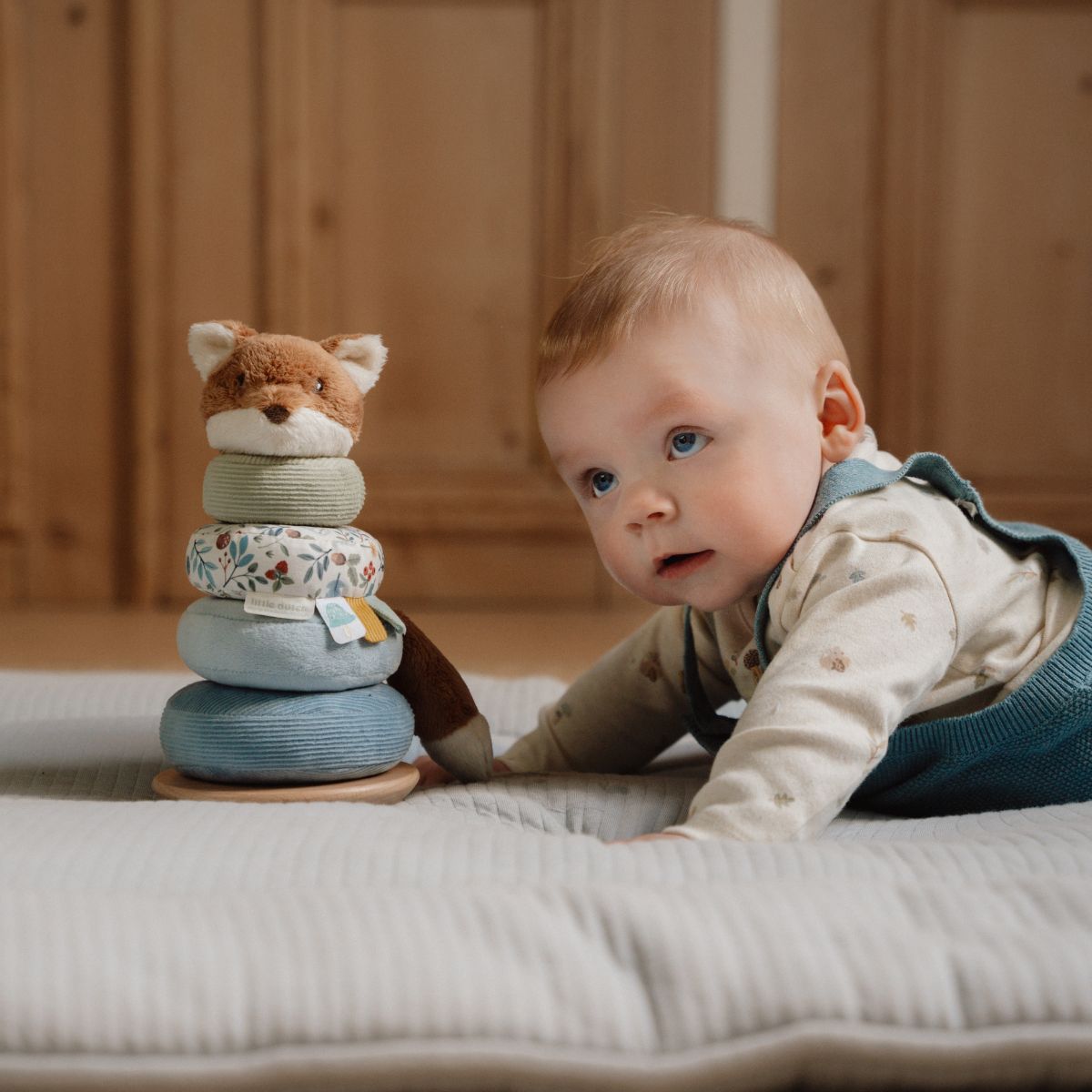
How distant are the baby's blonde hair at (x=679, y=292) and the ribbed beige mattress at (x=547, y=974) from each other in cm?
33

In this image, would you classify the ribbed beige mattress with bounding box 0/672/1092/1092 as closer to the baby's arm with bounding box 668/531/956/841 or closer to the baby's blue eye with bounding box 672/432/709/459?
the baby's arm with bounding box 668/531/956/841

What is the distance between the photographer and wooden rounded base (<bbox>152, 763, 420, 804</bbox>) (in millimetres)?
661

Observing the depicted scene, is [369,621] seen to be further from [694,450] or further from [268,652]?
[694,450]

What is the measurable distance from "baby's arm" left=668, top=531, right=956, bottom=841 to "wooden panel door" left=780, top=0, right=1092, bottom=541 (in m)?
1.58

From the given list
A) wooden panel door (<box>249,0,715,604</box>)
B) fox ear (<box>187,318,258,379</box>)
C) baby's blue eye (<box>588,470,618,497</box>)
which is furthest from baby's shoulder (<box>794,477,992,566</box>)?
wooden panel door (<box>249,0,715,604</box>)

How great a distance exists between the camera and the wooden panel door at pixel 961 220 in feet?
7.11

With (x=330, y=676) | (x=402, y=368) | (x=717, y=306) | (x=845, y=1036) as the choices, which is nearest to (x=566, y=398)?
(x=717, y=306)

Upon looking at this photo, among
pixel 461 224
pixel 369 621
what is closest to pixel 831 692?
pixel 369 621

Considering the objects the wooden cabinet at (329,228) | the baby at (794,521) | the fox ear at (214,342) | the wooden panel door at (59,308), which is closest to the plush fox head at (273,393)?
the fox ear at (214,342)

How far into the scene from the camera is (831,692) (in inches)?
24.8

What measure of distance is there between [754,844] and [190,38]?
199 cm

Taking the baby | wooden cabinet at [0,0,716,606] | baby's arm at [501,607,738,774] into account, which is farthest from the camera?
wooden cabinet at [0,0,716,606]

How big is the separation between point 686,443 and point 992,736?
0.23 m

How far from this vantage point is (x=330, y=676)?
26.6 inches
